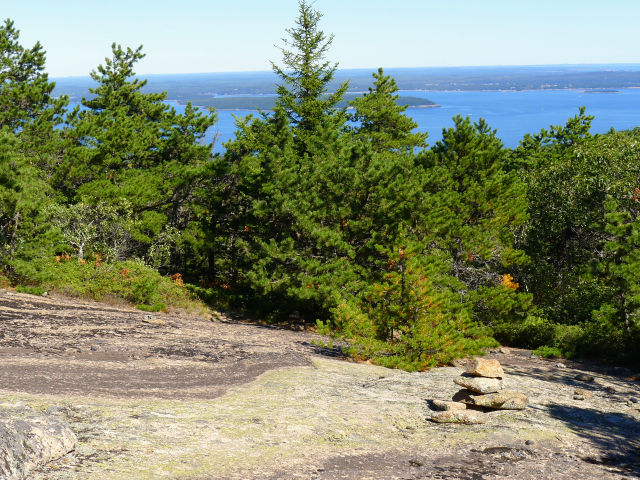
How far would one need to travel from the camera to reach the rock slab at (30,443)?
703 cm

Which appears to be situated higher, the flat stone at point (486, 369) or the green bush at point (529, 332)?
the flat stone at point (486, 369)

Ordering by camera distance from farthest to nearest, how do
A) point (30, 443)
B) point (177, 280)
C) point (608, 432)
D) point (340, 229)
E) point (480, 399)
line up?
point (177, 280) < point (340, 229) < point (480, 399) < point (608, 432) < point (30, 443)

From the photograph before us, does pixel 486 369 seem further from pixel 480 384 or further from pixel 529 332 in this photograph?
pixel 529 332

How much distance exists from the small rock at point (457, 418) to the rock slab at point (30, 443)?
21.2 feet

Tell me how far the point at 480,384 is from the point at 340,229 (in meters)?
15.2

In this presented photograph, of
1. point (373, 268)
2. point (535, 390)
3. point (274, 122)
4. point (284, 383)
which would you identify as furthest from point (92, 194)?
point (535, 390)

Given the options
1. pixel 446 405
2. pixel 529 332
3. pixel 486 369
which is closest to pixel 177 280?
pixel 529 332

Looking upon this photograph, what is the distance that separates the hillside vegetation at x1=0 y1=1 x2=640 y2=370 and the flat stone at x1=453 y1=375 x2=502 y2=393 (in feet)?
13.0

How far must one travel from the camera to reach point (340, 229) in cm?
2653

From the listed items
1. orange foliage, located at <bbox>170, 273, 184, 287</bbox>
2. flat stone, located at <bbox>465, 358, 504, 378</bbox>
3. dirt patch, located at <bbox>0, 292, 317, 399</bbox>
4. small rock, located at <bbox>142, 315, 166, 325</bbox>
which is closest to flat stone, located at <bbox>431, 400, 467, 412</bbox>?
flat stone, located at <bbox>465, 358, 504, 378</bbox>

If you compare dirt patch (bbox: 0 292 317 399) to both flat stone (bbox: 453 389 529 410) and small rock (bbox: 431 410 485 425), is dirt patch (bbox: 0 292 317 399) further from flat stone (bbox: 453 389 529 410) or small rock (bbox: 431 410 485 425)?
flat stone (bbox: 453 389 529 410)

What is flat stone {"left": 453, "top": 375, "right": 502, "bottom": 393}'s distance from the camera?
11867 mm

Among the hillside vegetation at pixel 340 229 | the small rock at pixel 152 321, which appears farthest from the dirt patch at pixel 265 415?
the hillside vegetation at pixel 340 229

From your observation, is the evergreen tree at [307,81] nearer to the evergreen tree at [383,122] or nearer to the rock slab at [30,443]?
the evergreen tree at [383,122]
